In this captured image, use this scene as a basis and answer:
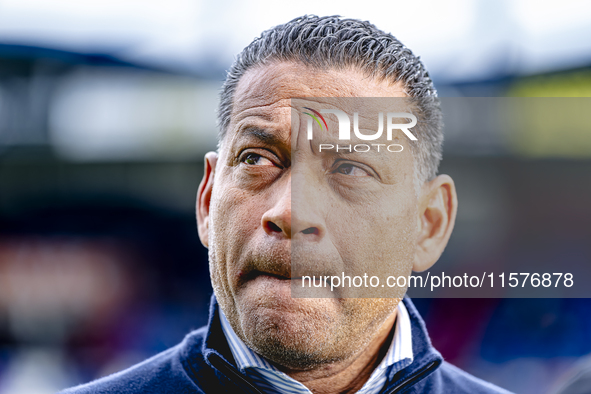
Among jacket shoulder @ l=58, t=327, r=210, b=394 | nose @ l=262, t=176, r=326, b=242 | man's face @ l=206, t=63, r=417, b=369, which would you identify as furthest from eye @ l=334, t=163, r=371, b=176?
jacket shoulder @ l=58, t=327, r=210, b=394

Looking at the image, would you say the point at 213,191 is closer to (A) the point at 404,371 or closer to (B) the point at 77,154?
(A) the point at 404,371

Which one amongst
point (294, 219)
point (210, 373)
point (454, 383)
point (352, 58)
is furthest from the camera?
point (454, 383)

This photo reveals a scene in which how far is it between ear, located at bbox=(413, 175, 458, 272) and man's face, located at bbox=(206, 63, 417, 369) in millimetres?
57

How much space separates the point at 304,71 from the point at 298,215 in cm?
37

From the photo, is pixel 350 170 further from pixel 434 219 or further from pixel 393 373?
pixel 393 373

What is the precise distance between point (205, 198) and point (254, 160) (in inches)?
9.9

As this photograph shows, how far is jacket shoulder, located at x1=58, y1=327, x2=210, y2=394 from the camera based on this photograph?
4.15 ft

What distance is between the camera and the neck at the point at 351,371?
46.8 inches

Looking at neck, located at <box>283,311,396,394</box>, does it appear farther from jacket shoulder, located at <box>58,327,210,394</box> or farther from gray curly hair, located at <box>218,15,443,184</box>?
gray curly hair, located at <box>218,15,443,184</box>

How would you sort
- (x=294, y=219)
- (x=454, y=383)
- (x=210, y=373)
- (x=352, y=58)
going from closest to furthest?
(x=294, y=219) → (x=352, y=58) → (x=210, y=373) → (x=454, y=383)

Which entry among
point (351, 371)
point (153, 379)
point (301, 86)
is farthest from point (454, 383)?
point (301, 86)

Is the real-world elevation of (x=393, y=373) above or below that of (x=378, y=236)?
below

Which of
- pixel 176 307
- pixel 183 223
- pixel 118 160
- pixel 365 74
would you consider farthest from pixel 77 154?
pixel 365 74

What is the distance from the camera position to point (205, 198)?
130 centimetres
